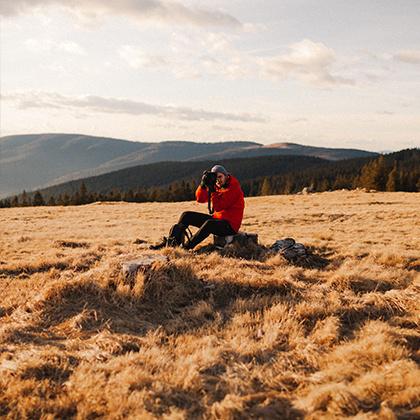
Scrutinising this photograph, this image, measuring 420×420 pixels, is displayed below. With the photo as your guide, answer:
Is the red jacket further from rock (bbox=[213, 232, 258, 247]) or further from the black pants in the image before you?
rock (bbox=[213, 232, 258, 247])

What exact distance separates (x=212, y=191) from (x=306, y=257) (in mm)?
3073

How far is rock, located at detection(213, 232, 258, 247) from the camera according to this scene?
1132 cm

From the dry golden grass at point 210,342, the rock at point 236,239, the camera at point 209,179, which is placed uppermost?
the camera at point 209,179

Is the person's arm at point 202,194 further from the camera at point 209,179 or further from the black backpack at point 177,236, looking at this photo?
the black backpack at point 177,236

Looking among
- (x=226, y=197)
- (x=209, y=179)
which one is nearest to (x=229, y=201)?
(x=226, y=197)

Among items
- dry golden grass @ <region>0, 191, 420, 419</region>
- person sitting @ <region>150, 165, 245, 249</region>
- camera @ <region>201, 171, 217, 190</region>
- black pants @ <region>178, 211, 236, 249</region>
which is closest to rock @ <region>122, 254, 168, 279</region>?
dry golden grass @ <region>0, 191, 420, 419</region>

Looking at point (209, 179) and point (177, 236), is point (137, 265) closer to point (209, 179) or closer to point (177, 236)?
point (177, 236)

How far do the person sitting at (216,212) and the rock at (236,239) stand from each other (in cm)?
35

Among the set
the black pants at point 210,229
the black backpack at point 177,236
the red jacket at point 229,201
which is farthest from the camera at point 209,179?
the black backpack at point 177,236

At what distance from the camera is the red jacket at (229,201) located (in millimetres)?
10578

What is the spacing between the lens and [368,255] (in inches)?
447

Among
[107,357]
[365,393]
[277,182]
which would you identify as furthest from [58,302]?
[277,182]

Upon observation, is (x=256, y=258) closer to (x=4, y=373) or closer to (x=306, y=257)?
(x=306, y=257)

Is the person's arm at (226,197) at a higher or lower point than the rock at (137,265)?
higher
